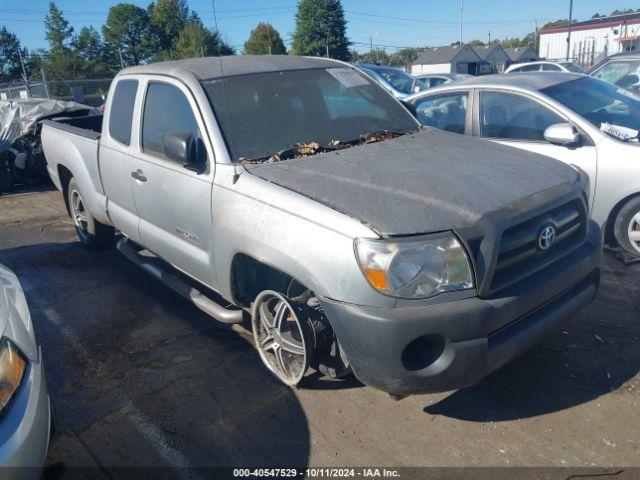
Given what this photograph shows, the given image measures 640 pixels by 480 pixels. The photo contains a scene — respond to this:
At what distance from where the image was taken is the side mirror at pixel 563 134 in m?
4.73

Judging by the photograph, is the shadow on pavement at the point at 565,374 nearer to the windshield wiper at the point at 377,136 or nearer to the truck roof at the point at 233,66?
the windshield wiper at the point at 377,136

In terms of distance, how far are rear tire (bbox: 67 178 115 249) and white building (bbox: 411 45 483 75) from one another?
197ft

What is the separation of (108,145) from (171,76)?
1160 millimetres

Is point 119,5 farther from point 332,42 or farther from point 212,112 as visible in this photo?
point 212,112

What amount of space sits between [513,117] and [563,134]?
0.70 m

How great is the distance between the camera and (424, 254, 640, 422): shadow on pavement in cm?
307

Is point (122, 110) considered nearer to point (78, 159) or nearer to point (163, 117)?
point (163, 117)

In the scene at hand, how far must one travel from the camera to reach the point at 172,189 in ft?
12.3

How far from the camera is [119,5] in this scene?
7050 centimetres

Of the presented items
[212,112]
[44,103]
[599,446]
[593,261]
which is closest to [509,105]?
[593,261]

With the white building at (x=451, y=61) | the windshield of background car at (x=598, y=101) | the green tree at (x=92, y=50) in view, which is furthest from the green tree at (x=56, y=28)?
the windshield of background car at (x=598, y=101)

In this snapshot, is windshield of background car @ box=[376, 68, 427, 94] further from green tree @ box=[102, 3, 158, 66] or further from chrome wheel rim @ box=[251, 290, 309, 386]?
green tree @ box=[102, 3, 158, 66]

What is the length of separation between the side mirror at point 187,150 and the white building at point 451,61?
61.9 metres

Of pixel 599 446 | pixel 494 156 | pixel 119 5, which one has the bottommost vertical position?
pixel 599 446
